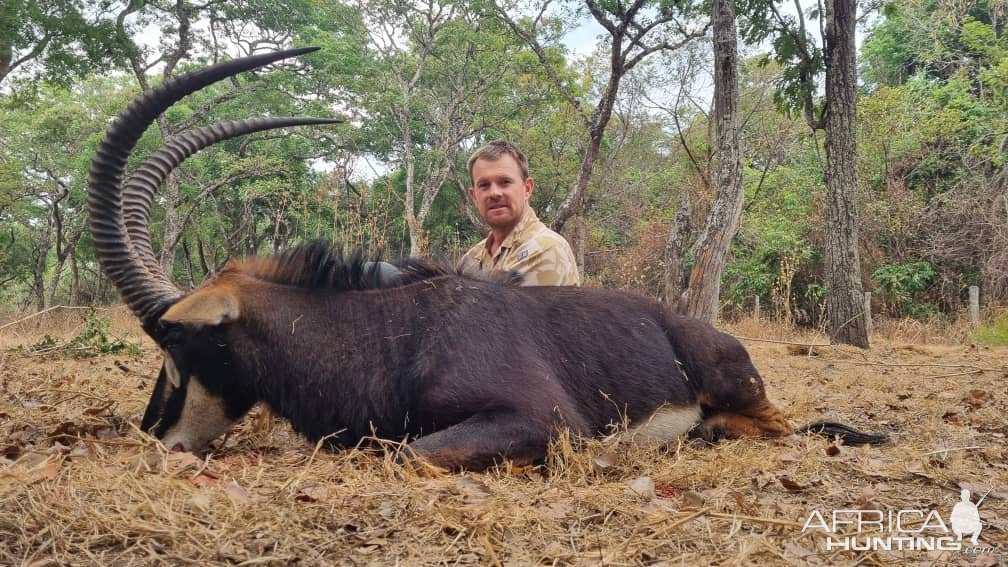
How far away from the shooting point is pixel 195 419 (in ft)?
11.4

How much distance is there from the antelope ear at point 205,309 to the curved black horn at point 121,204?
0.94 ft

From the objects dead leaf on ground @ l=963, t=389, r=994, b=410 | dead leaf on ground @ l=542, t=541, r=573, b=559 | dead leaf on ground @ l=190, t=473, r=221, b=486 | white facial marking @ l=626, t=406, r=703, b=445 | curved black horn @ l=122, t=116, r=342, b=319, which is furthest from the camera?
dead leaf on ground @ l=963, t=389, r=994, b=410

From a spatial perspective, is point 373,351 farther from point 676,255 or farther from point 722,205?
point 676,255

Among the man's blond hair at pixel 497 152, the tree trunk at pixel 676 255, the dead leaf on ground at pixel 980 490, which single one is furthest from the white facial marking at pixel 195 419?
the tree trunk at pixel 676 255

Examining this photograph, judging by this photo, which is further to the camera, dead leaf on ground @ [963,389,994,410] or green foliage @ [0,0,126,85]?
green foliage @ [0,0,126,85]

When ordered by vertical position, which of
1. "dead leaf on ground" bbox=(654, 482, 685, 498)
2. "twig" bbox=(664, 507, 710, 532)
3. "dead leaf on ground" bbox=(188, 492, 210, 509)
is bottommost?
"dead leaf on ground" bbox=(654, 482, 685, 498)

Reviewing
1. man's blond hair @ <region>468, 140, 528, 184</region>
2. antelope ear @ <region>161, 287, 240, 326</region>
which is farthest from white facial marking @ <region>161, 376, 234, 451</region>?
man's blond hair @ <region>468, 140, 528, 184</region>

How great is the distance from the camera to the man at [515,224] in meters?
5.32

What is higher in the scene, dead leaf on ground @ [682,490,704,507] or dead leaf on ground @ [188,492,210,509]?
dead leaf on ground @ [188,492,210,509]

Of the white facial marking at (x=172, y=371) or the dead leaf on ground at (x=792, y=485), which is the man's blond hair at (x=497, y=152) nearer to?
the white facial marking at (x=172, y=371)

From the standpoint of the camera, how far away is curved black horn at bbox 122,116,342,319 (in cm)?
389

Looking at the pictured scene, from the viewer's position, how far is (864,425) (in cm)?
504

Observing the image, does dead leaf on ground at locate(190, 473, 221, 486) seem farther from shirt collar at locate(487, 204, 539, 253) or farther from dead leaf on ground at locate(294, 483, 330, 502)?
shirt collar at locate(487, 204, 539, 253)

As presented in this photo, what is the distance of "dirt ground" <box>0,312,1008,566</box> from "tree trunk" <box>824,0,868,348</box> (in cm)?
796
